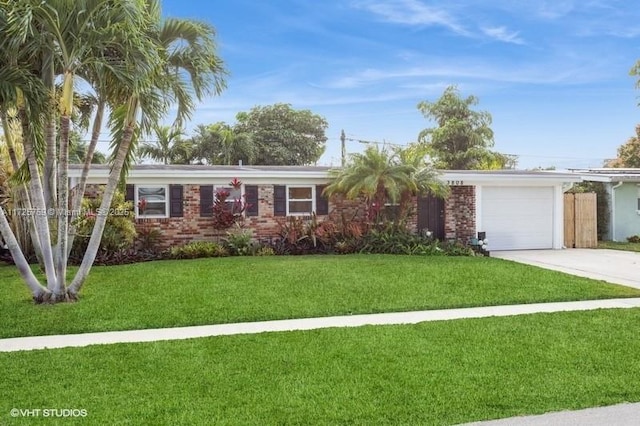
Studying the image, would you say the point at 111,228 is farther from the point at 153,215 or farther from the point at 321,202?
the point at 321,202

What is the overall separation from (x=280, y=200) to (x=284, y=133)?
751 inches

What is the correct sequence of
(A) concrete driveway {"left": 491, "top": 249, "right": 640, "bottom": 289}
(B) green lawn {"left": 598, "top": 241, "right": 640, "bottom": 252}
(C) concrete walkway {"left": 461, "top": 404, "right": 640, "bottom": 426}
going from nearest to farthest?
(C) concrete walkway {"left": 461, "top": 404, "right": 640, "bottom": 426}
(A) concrete driveway {"left": 491, "top": 249, "right": 640, "bottom": 289}
(B) green lawn {"left": 598, "top": 241, "right": 640, "bottom": 252}

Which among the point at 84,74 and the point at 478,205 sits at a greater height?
the point at 84,74

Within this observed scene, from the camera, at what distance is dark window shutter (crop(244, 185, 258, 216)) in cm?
1586

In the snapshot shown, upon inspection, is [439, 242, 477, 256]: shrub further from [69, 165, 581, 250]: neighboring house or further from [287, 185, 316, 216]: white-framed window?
[287, 185, 316, 216]: white-framed window

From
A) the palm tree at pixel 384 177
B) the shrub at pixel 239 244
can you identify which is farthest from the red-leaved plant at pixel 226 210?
the palm tree at pixel 384 177

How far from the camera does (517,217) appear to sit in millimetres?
17688

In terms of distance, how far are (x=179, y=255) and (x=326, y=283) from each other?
5546 mm

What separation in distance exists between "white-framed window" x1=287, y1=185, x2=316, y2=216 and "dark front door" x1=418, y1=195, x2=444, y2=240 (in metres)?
3.42

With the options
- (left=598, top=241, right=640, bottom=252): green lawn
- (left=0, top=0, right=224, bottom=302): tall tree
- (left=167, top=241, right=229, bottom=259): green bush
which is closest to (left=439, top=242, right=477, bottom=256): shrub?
(left=598, top=241, right=640, bottom=252): green lawn

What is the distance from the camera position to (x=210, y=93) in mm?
9523

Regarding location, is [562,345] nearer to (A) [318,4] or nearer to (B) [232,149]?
(A) [318,4]

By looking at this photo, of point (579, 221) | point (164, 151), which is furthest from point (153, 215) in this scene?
point (164, 151)

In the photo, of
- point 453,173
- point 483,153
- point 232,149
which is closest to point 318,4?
point 453,173
